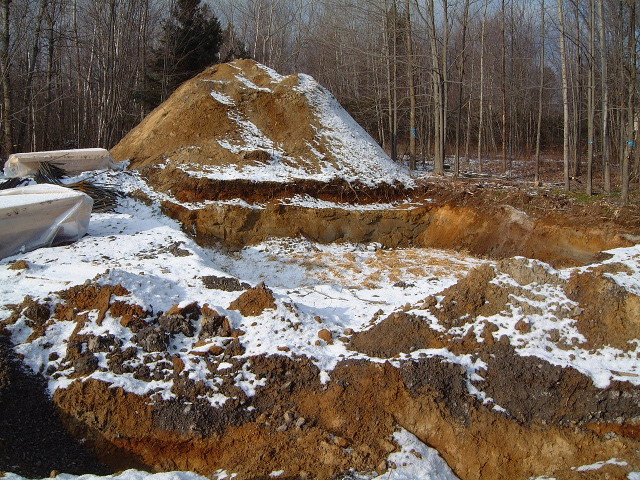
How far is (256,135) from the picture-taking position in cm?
1395

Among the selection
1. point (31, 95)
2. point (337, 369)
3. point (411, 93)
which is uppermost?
point (31, 95)

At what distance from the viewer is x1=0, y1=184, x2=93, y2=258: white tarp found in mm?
7637

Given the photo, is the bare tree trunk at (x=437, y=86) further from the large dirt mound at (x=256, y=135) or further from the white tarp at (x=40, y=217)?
the white tarp at (x=40, y=217)

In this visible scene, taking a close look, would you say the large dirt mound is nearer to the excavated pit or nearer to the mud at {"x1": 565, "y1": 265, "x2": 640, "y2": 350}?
the excavated pit

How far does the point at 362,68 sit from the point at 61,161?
69.4 feet

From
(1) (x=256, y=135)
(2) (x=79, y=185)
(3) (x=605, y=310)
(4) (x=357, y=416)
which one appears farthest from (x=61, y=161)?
(3) (x=605, y=310)

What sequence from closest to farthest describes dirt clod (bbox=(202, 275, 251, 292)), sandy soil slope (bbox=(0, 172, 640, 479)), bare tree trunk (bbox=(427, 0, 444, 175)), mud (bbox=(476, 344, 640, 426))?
sandy soil slope (bbox=(0, 172, 640, 479))
mud (bbox=(476, 344, 640, 426))
dirt clod (bbox=(202, 275, 251, 292))
bare tree trunk (bbox=(427, 0, 444, 175))

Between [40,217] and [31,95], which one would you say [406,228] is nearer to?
[40,217]

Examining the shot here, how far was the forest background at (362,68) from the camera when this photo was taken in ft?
47.7

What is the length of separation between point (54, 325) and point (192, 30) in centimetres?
1823

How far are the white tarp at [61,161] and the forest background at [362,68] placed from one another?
4494 mm

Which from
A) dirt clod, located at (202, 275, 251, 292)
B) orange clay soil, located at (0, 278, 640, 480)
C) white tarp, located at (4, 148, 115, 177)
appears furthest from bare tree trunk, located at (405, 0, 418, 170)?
orange clay soil, located at (0, 278, 640, 480)

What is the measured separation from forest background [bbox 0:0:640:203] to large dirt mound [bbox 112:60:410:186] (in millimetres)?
2783

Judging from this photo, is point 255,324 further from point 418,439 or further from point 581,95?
point 581,95
